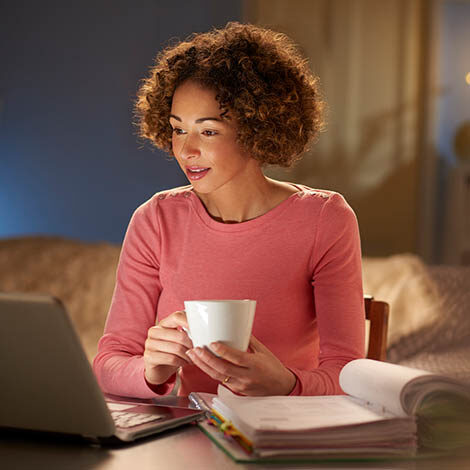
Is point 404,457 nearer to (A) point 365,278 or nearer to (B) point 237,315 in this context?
(B) point 237,315

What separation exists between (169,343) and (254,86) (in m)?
0.54

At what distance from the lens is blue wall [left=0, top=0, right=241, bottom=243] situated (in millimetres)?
3896

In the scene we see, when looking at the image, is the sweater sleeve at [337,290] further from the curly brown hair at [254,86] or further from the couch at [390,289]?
the couch at [390,289]

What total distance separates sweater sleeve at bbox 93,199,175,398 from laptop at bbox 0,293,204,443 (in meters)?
0.41

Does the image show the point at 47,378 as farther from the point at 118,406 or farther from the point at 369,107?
the point at 369,107

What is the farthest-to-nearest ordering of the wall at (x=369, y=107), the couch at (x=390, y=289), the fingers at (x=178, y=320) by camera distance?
the wall at (x=369, y=107) < the couch at (x=390, y=289) < the fingers at (x=178, y=320)

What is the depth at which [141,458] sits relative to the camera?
739mm

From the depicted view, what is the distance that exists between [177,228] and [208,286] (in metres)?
0.15

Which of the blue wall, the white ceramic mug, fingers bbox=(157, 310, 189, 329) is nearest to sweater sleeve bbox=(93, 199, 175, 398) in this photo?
fingers bbox=(157, 310, 189, 329)

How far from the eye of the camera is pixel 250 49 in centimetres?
136

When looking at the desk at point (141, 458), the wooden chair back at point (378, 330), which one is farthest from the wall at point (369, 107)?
the desk at point (141, 458)

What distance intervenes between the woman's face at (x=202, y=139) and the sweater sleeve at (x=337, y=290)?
22 cm

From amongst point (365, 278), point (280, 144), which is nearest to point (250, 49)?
point (280, 144)

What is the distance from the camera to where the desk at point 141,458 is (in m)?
0.71
